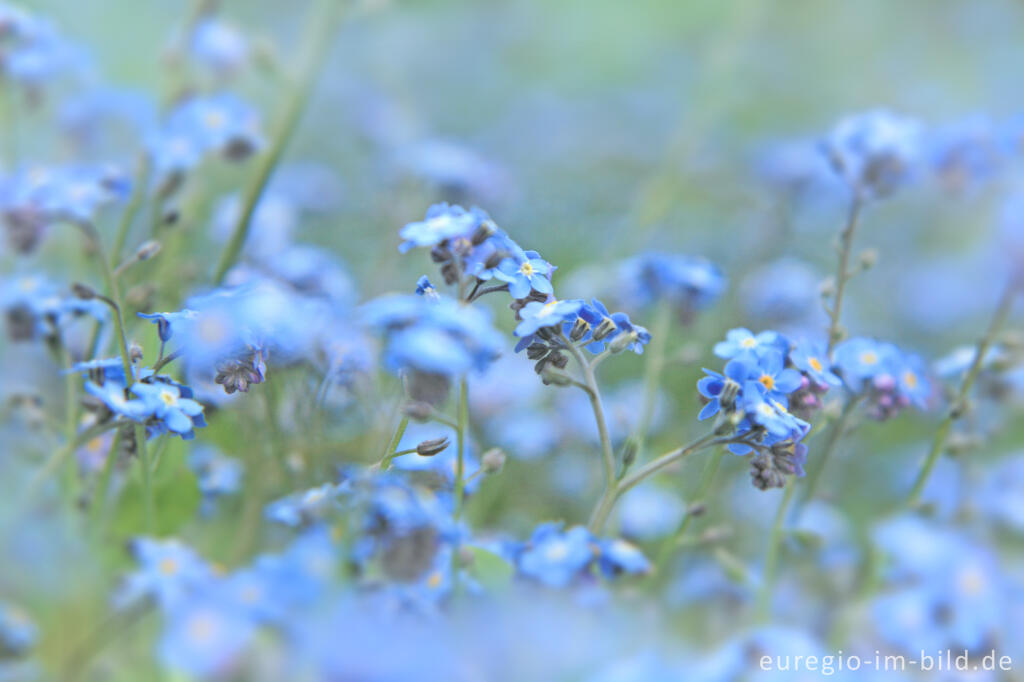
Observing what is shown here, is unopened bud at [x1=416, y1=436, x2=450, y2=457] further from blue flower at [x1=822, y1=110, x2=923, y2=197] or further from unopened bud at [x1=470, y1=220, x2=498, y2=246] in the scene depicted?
blue flower at [x1=822, y1=110, x2=923, y2=197]

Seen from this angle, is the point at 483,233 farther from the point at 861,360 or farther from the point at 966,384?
the point at 966,384

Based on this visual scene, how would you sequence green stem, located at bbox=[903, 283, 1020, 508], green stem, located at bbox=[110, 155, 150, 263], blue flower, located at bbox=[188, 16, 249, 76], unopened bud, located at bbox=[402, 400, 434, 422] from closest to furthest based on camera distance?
unopened bud, located at bbox=[402, 400, 434, 422] → green stem, located at bbox=[903, 283, 1020, 508] → green stem, located at bbox=[110, 155, 150, 263] → blue flower, located at bbox=[188, 16, 249, 76]

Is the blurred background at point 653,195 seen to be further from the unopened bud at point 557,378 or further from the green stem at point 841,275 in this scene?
the unopened bud at point 557,378

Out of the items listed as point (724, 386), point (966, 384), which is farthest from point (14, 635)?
point (966, 384)

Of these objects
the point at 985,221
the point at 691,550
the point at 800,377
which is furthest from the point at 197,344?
the point at 985,221

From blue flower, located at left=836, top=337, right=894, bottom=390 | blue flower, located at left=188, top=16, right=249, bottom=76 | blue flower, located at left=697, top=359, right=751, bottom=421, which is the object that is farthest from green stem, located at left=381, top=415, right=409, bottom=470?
blue flower, located at left=188, top=16, right=249, bottom=76

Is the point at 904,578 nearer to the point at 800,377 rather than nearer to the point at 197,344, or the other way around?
the point at 800,377

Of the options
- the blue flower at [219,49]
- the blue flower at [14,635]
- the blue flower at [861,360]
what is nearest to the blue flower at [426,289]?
the blue flower at [861,360]
